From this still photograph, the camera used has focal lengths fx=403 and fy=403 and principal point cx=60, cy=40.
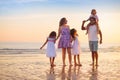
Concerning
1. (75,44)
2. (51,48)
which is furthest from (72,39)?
(51,48)

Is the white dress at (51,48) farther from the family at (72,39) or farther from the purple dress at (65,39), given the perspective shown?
the purple dress at (65,39)

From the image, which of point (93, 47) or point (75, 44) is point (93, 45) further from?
point (75, 44)

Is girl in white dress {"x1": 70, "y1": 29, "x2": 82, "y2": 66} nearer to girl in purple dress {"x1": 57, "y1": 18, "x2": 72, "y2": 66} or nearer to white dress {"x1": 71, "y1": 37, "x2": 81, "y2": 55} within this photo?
white dress {"x1": 71, "y1": 37, "x2": 81, "y2": 55}

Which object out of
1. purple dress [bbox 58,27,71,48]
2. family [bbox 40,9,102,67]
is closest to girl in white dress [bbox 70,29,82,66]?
family [bbox 40,9,102,67]

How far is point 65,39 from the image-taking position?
17609 mm

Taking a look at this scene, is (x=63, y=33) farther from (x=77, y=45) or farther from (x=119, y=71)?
(x=119, y=71)

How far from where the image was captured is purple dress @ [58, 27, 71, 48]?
57.5 ft

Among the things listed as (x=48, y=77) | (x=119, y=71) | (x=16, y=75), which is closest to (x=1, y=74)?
(x=16, y=75)

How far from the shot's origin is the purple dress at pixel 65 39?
1752 centimetres

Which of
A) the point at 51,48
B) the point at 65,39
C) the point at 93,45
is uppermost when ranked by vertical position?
the point at 65,39

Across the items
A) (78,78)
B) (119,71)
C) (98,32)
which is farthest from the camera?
(98,32)

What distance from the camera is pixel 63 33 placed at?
57.8 feet

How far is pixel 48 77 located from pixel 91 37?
5288mm

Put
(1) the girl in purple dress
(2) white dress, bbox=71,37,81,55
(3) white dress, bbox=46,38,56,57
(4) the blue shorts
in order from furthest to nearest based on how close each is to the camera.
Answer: (2) white dress, bbox=71,37,81,55
(3) white dress, bbox=46,38,56,57
(1) the girl in purple dress
(4) the blue shorts
